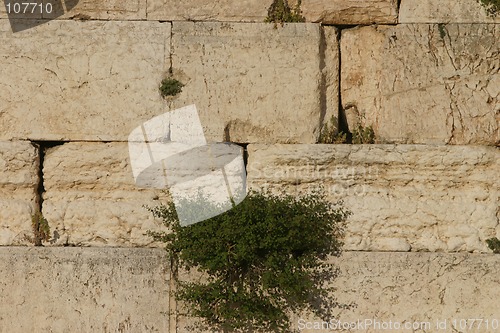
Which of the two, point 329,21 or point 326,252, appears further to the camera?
point 329,21

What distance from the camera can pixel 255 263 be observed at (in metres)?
6.97

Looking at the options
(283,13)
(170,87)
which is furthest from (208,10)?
(170,87)

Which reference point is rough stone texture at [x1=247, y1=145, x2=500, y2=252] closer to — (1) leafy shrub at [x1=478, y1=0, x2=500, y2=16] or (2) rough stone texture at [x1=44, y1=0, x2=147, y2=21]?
(1) leafy shrub at [x1=478, y1=0, x2=500, y2=16]

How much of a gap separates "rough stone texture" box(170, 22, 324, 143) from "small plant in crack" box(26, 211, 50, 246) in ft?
4.41

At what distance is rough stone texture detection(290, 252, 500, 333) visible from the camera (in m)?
6.99

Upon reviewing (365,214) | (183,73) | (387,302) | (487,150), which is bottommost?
(387,302)

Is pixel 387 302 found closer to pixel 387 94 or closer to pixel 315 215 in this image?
pixel 315 215

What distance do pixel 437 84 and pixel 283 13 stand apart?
135 centimetres

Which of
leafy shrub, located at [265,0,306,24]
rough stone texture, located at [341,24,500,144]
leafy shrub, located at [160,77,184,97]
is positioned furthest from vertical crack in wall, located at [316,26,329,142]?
leafy shrub, located at [160,77,184,97]

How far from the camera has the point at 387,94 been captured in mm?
7535

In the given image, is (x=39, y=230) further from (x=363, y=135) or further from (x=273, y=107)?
(x=363, y=135)

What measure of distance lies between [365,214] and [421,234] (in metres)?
0.46

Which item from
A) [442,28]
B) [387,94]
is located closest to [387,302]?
[387,94]

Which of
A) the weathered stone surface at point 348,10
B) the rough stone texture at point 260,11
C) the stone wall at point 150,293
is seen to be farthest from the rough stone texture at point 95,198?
the weathered stone surface at point 348,10
